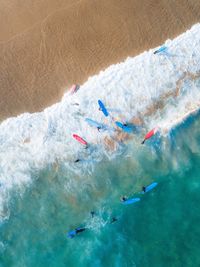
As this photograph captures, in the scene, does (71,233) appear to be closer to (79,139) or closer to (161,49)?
(79,139)

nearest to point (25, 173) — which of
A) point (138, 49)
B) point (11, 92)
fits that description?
point (11, 92)

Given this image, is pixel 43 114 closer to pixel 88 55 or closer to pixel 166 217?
pixel 88 55

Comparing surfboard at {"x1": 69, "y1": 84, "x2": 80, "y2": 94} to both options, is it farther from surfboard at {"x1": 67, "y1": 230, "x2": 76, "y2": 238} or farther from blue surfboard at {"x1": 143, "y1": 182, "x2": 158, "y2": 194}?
surfboard at {"x1": 67, "y1": 230, "x2": 76, "y2": 238}

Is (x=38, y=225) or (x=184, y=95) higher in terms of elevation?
(x=184, y=95)

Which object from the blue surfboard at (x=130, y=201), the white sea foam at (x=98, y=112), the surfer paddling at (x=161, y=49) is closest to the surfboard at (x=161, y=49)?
the surfer paddling at (x=161, y=49)

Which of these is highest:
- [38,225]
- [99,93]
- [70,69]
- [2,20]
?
[2,20]

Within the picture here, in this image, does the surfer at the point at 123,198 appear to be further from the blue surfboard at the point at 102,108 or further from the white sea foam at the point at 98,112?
the blue surfboard at the point at 102,108
